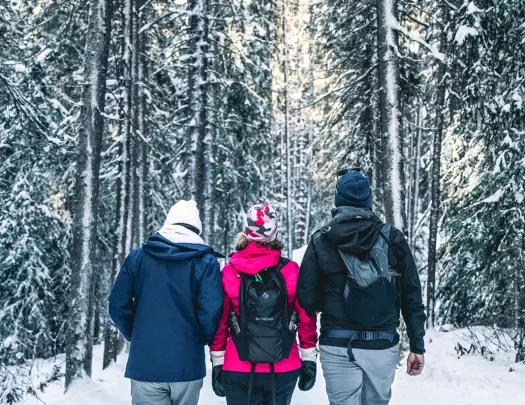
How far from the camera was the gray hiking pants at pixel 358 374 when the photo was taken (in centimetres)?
404

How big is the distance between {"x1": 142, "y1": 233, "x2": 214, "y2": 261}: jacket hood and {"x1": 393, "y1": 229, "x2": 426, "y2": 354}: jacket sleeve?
5.51ft

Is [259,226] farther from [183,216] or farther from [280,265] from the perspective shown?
[183,216]

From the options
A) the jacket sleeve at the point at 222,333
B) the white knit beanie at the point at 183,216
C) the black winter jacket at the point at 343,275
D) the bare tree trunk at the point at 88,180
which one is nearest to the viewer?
the black winter jacket at the point at 343,275

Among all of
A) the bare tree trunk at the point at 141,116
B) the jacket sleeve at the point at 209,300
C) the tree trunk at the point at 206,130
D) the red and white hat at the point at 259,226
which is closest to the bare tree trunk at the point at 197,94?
the tree trunk at the point at 206,130

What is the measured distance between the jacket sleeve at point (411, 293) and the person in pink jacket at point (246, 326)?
0.83m

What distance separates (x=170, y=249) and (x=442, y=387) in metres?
5.23

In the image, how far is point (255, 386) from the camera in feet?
13.8

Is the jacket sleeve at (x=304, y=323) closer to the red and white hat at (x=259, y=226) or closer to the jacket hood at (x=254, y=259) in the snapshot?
the jacket hood at (x=254, y=259)

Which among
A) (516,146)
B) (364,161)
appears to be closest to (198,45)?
(364,161)

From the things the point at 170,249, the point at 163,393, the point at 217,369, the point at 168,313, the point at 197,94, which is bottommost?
the point at 163,393

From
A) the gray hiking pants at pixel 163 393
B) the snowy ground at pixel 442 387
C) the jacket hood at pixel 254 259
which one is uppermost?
the jacket hood at pixel 254 259

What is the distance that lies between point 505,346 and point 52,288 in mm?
14005

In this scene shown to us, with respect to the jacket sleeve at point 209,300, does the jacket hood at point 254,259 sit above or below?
above

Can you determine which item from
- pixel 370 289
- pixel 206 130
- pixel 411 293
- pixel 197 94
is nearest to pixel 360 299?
pixel 370 289
